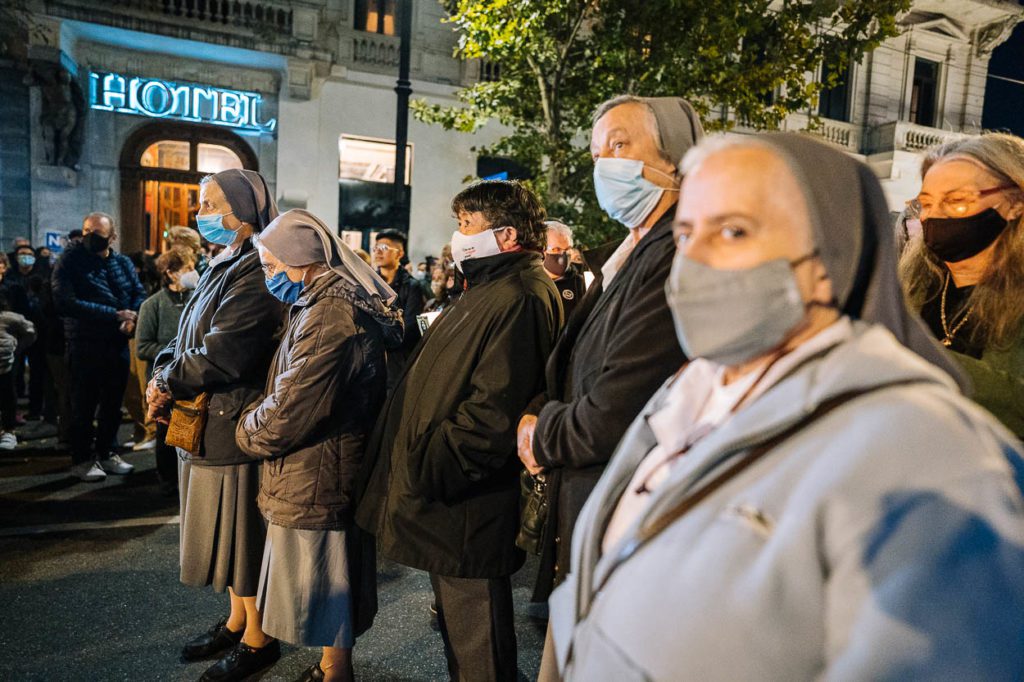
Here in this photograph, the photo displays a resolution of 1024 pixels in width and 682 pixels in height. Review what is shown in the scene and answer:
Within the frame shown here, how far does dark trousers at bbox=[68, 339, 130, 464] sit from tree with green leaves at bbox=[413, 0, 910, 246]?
5141mm

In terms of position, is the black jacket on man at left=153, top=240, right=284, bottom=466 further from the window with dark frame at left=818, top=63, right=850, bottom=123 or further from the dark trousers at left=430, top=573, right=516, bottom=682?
the window with dark frame at left=818, top=63, right=850, bottom=123

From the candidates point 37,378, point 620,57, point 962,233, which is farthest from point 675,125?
point 37,378

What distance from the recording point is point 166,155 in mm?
13461

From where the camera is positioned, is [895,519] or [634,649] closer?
[895,519]

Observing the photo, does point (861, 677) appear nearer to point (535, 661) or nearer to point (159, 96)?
point (535, 661)

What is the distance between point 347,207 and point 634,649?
47.6 ft

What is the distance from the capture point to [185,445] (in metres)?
3.16

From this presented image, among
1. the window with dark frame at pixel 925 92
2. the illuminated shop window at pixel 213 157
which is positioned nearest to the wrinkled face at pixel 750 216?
the illuminated shop window at pixel 213 157

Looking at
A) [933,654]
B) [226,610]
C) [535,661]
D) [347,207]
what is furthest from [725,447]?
[347,207]

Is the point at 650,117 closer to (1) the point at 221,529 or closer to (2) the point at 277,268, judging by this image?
(2) the point at 277,268

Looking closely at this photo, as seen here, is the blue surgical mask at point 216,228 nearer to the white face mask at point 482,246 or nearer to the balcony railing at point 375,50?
the white face mask at point 482,246

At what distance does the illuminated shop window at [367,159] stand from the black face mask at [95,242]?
8.48 m

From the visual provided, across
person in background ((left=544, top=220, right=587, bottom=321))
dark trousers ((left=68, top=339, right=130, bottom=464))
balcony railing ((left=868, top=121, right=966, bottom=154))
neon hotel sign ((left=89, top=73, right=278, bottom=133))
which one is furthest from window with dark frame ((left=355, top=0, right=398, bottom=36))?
balcony railing ((left=868, top=121, right=966, bottom=154))

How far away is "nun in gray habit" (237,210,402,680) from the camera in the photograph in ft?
9.20
